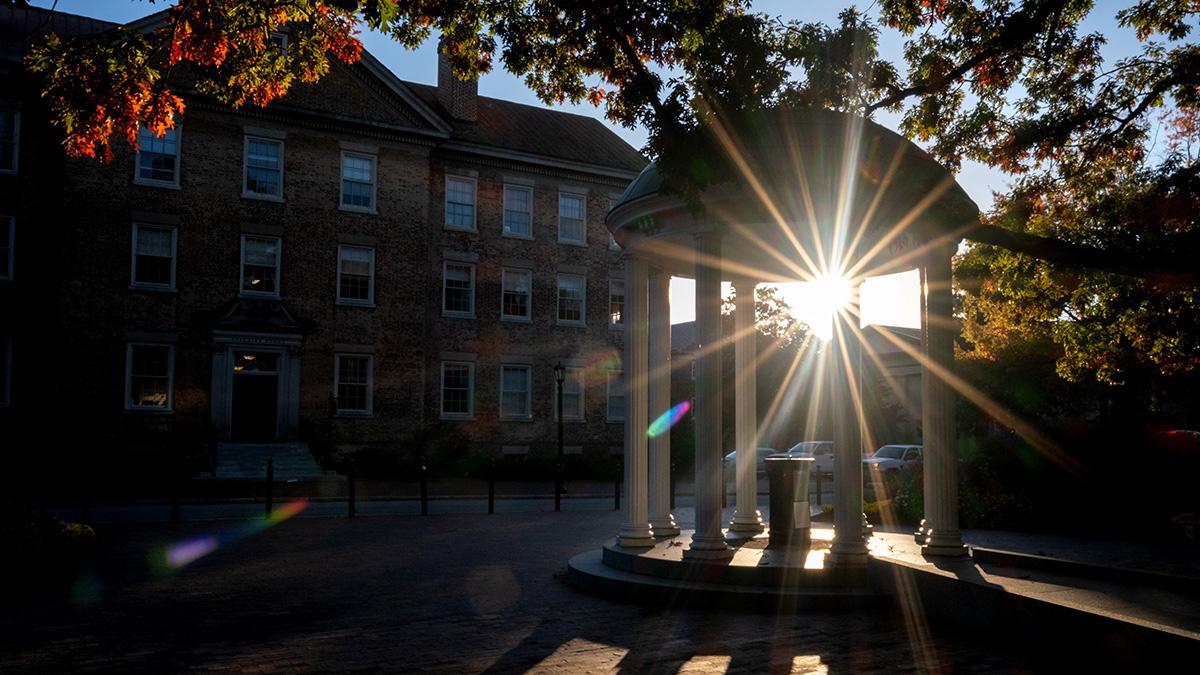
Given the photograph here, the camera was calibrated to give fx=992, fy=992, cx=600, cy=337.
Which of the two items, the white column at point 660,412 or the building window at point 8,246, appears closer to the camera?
the white column at point 660,412

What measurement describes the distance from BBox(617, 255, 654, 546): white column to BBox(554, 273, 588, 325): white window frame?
83.6ft

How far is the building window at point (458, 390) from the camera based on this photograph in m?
35.6

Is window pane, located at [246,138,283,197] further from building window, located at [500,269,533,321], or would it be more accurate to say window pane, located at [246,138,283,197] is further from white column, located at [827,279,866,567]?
white column, located at [827,279,866,567]

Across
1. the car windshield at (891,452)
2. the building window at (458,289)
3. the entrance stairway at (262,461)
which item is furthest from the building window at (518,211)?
the car windshield at (891,452)

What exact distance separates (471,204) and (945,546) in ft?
92.1

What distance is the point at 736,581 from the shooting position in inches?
381

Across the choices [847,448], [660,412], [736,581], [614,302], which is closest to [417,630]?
[736,581]

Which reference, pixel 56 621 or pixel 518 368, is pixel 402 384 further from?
pixel 56 621

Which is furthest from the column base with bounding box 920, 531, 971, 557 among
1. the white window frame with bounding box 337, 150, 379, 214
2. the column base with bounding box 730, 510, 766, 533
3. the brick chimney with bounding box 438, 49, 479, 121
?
the brick chimney with bounding box 438, 49, 479, 121

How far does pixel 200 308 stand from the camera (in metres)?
30.7

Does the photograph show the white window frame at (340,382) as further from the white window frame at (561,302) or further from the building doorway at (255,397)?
the white window frame at (561,302)

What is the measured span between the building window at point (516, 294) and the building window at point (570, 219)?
218cm

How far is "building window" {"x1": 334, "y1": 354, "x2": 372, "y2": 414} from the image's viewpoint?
108 feet

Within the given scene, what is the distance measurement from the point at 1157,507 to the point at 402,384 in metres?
23.6
